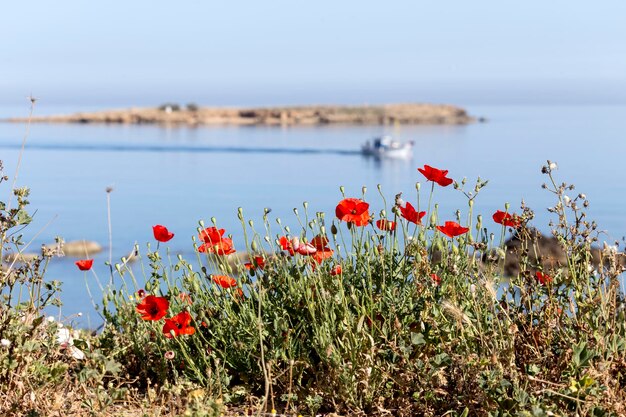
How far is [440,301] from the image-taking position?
3.86 m

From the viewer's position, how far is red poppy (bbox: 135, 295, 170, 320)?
12.5 ft

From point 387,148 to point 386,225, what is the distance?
5752 centimetres

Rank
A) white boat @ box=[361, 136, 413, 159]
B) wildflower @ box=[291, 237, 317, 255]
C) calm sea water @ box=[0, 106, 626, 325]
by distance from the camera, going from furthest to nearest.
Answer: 1. white boat @ box=[361, 136, 413, 159]
2. calm sea water @ box=[0, 106, 626, 325]
3. wildflower @ box=[291, 237, 317, 255]

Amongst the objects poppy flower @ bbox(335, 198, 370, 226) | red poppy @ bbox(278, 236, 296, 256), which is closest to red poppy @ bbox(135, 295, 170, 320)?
red poppy @ bbox(278, 236, 296, 256)

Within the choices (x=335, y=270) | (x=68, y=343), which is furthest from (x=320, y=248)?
(x=68, y=343)

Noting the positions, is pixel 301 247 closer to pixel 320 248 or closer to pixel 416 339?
pixel 320 248

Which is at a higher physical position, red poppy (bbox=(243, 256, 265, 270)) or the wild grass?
red poppy (bbox=(243, 256, 265, 270))

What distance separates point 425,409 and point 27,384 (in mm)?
1747

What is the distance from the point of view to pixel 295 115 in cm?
10031

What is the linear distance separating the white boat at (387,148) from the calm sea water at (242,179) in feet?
5.19

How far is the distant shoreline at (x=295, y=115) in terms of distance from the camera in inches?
3775

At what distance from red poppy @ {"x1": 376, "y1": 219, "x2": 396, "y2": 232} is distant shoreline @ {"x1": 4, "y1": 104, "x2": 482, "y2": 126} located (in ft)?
286

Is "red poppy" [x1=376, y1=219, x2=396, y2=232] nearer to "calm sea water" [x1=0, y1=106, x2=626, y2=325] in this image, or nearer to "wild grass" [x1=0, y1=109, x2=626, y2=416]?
"wild grass" [x1=0, y1=109, x2=626, y2=416]

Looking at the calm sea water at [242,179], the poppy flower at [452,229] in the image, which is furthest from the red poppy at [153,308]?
the calm sea water at [242,179]
